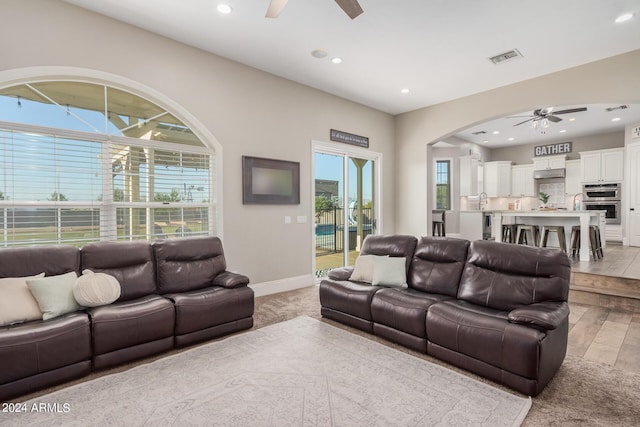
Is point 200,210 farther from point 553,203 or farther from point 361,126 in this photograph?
point 553,203

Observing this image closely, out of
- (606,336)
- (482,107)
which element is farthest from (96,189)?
(482,107)

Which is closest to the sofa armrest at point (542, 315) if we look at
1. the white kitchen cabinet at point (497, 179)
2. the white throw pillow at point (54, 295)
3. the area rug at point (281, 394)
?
the area rug at point (281, 394)

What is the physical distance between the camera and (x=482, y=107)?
Answer: 5.38 meters

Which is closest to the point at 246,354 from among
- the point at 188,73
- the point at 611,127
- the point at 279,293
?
the point at 279,293

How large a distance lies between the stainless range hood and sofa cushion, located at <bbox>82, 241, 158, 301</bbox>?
10819mm

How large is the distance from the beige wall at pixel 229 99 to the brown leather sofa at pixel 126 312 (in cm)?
88

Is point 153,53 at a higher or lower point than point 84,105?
higher

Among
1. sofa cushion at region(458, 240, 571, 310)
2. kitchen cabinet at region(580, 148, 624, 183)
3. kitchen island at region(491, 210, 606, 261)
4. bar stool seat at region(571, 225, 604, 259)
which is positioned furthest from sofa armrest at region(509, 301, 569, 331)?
kitchen cabinet at region(580, 148, 624, 183)

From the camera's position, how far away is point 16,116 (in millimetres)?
2928

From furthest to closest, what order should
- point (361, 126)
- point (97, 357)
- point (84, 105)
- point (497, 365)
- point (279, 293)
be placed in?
point (361, 126), point (279, 293), point (84, 105), point (97, 357), point (497, 365)

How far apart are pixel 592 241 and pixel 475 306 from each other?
179 inches

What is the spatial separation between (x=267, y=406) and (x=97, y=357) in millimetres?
1463

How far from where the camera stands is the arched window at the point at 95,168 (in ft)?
9.70

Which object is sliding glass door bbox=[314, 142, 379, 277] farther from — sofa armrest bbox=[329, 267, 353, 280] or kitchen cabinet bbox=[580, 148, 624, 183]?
kitchen cabinet bbox=[580, 148, 624, 183]
